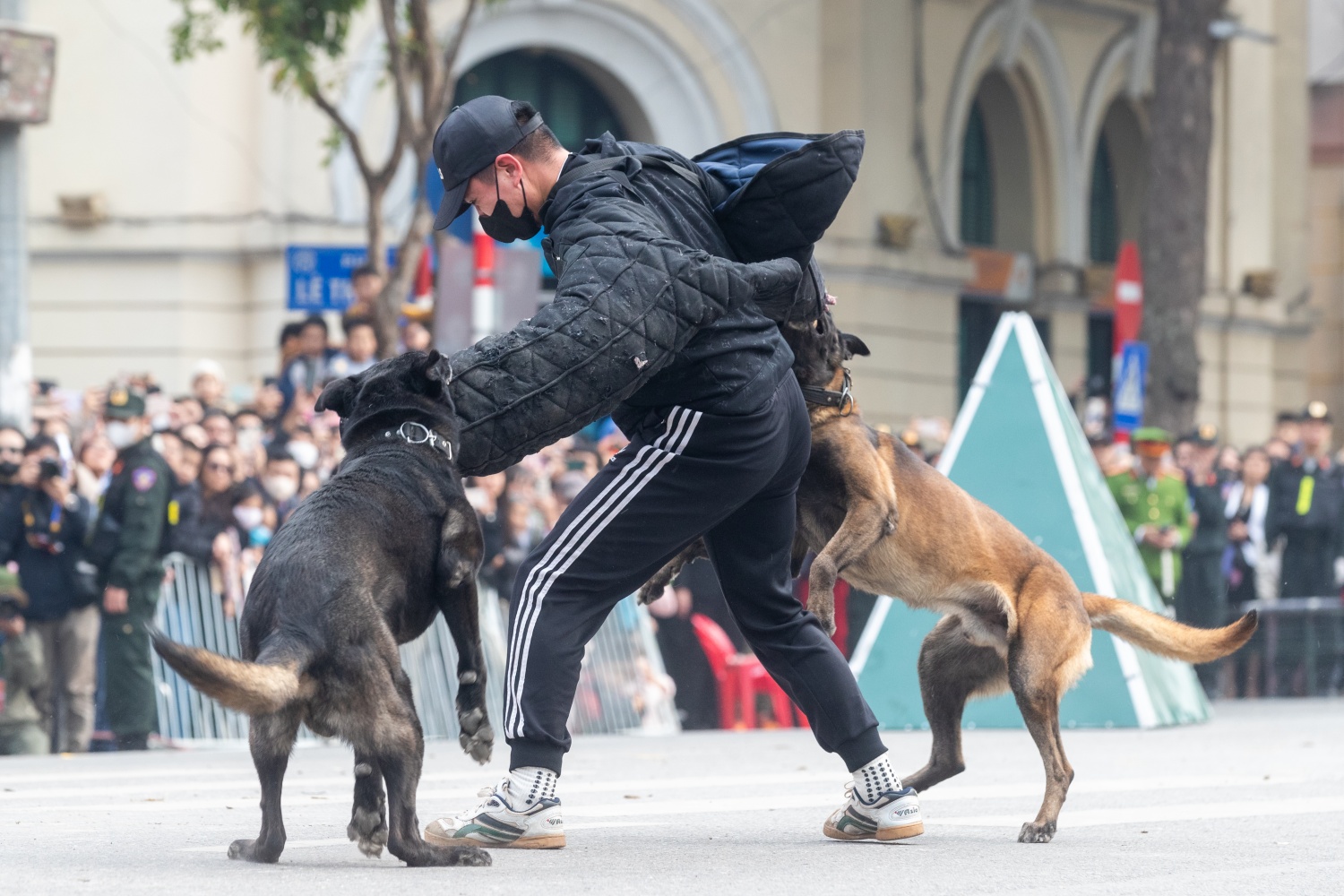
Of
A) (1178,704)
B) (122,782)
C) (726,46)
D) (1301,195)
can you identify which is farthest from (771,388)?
(1301,195)

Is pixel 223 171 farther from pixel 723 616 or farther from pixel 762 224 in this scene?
pixel 762 224

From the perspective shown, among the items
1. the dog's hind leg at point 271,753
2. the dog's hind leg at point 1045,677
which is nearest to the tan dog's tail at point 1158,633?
the dog's hind leg at point 1045,677

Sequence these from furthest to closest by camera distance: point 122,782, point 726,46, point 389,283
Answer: point 726,46, point 389,283, point 122,782

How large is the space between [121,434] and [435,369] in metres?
6.55

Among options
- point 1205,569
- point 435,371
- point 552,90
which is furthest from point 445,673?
point 552,90

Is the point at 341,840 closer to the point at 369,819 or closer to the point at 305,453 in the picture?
the point at 369,819

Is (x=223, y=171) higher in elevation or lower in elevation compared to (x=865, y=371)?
higher

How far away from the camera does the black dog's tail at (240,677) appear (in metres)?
4.37

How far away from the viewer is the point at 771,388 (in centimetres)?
537

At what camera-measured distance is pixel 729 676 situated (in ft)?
41.8

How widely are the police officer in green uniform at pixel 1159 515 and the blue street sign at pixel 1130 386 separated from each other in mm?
1883

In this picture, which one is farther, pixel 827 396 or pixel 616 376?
pixel 827 396

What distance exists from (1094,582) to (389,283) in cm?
570

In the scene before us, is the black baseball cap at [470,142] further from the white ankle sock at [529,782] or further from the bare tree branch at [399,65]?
the bare tree branch at [399,65]
